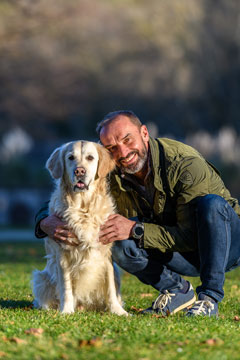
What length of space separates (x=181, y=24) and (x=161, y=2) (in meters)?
1.34

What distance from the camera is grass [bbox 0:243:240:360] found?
318 cm

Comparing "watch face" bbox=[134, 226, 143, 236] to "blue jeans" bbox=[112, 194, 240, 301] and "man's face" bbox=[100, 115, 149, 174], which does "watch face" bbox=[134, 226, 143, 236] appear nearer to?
"blue jeans" bbox=[112, 194, 240, 301]

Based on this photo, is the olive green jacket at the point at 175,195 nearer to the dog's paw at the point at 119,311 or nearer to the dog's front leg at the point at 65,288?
the dog's front leg at the point at 65,288

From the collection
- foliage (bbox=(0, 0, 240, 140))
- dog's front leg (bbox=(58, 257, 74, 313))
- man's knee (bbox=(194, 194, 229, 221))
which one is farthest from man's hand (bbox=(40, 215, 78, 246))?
foliage (bbox=(0, 0, 240, 140))

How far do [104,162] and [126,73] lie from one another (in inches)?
942

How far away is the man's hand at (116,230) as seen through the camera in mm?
4672

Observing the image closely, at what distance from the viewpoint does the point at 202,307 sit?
4.45 meters

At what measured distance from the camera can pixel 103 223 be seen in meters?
4.78

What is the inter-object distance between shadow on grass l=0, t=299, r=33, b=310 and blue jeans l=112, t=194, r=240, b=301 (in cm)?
104

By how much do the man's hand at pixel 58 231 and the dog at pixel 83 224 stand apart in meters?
0.04

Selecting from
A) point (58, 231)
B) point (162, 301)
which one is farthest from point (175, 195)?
point (58, 231)

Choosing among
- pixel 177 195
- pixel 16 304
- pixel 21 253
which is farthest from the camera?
pixel 21 253

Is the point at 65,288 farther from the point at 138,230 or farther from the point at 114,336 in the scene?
the point at 114,336

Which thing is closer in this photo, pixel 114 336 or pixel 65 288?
pixel 114 336
